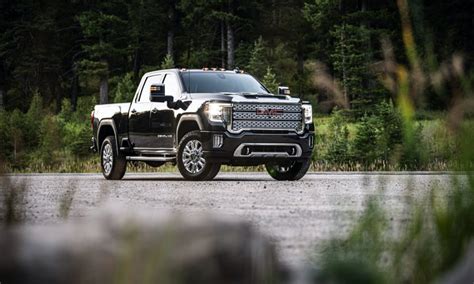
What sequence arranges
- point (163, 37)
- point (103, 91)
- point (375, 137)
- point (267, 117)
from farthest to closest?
1. point (163, 37)
2. point (103, 91)
3. point (375, 137)
4. point (267, 117)

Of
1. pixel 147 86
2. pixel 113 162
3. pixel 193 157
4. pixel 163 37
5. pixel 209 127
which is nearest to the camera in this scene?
pixel 209 127

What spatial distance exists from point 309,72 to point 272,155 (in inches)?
1772

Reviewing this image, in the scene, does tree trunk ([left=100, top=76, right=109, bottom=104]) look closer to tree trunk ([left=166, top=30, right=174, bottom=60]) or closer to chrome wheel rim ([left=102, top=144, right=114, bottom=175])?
tree trunk ([left=166, top=30, right=174, bottom=60])

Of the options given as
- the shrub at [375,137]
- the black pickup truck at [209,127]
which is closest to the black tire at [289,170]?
the black pickup truck at [209,127]

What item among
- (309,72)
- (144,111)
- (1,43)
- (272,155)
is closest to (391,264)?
(272,155)

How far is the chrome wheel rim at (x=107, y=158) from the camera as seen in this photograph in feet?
55.1

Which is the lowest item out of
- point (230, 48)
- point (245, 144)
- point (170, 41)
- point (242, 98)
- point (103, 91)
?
point (245, 144)

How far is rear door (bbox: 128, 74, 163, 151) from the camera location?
52.9ft

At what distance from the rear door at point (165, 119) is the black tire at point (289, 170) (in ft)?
5.64

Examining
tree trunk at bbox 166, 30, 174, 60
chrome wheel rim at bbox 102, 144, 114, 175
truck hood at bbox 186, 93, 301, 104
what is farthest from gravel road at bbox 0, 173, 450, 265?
tree trunk at bbox 166, 30, 174, 60

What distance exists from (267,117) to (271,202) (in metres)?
6.32

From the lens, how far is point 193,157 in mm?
14922

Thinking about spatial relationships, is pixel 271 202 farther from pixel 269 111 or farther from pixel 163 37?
pixel 163 37

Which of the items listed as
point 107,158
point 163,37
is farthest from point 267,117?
point 163,37
